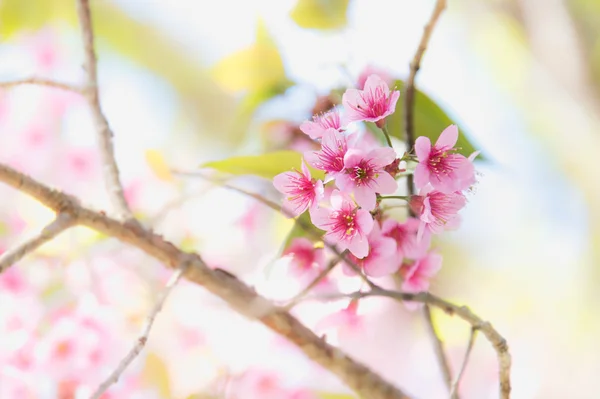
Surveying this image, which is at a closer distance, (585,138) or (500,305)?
(585,138)

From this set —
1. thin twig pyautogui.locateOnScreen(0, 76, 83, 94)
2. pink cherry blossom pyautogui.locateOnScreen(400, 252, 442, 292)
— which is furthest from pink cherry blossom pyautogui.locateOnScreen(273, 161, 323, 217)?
thin twig pyautogui.locateOnScreen(0, 76, 83, 94)

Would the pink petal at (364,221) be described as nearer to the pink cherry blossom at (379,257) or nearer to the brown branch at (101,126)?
the pink cherry blossom at (379,257)

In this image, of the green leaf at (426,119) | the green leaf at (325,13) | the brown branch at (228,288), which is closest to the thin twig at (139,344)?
the brown branch at (228,288)

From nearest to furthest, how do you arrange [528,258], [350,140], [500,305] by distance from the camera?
[350,140] → [500,305] → [528,258]

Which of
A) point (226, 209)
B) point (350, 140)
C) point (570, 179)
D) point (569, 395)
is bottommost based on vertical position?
point (569, 395)

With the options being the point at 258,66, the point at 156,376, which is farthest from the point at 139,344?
the point at 258,66

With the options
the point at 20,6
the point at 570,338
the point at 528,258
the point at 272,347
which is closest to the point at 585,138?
the point at 528,258

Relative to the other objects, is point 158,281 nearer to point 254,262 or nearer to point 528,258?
point 254,262

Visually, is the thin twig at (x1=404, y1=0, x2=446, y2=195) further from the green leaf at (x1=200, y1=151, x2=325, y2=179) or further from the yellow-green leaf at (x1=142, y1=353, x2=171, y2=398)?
the yellow-green leaf at (x1=142, y1=353, x2=171, y2=398)
